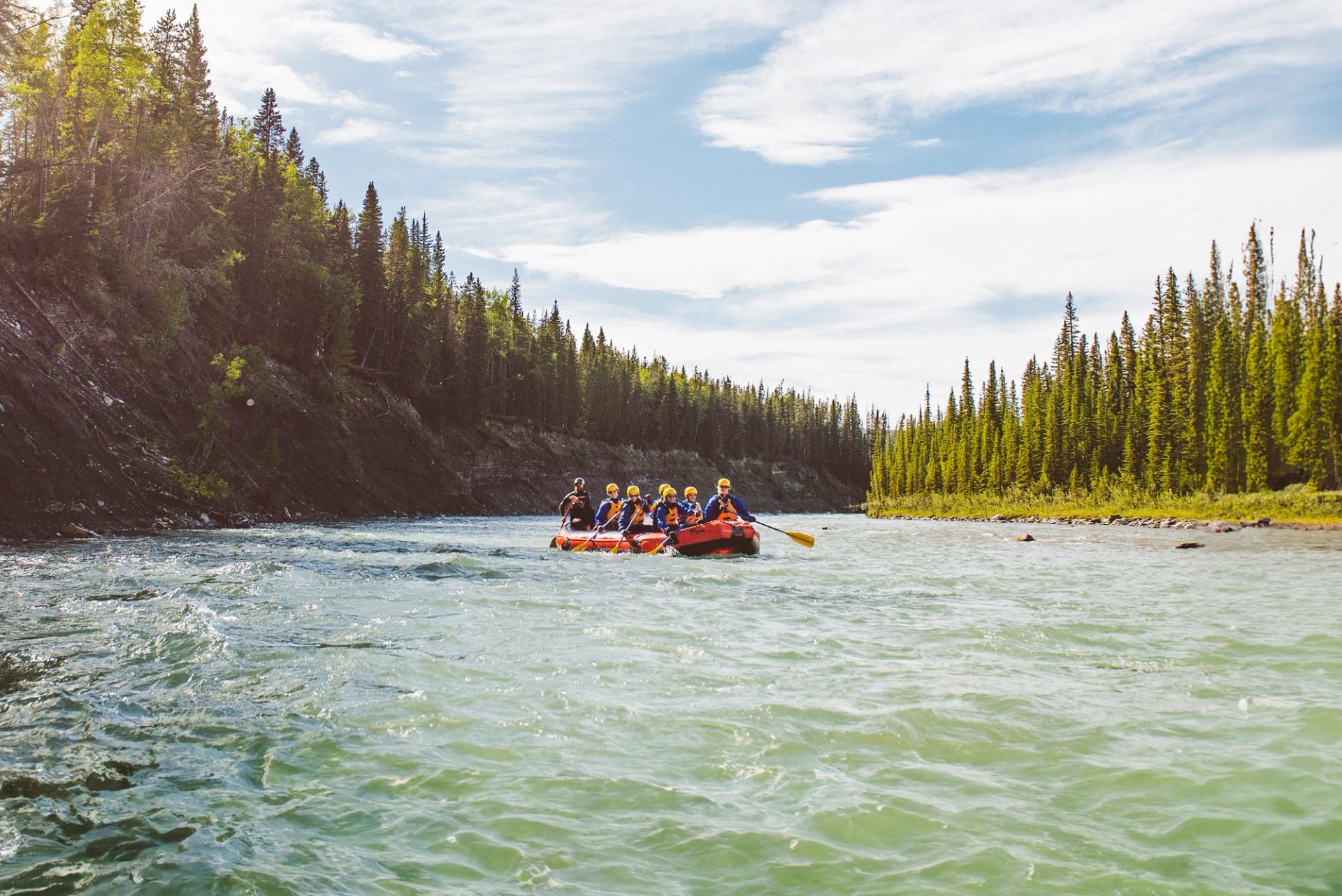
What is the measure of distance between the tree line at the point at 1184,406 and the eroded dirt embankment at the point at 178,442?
47.3 m

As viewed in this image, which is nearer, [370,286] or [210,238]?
[210,238]

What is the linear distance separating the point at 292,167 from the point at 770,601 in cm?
6696

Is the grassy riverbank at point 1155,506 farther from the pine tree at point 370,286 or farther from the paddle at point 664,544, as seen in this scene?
the pine tree at point 370,286

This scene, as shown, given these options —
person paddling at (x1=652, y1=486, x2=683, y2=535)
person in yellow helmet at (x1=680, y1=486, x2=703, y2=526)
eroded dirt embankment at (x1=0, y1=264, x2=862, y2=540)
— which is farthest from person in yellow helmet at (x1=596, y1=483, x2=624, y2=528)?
eroded dirt embankment at (x1=0, y1=264, x2=862, y2=540)

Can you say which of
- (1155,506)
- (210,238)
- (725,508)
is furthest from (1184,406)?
(210,238)

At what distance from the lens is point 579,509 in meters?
30.0

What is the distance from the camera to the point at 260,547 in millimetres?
21781

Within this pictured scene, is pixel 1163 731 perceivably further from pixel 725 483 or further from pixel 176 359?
pixel 176 359

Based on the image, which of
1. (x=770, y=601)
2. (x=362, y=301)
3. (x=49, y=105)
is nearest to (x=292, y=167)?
(x=362, y=301)

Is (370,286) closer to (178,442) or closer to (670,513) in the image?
(178,442)

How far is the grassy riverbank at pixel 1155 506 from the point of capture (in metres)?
44.8

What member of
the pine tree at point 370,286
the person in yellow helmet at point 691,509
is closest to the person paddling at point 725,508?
the person in yellow helmet at point 691,509

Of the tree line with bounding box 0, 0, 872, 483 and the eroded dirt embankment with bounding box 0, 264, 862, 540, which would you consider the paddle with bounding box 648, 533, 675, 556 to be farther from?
the tree line with bounding box 0, 0, 872, 483

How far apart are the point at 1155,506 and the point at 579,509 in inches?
1739
